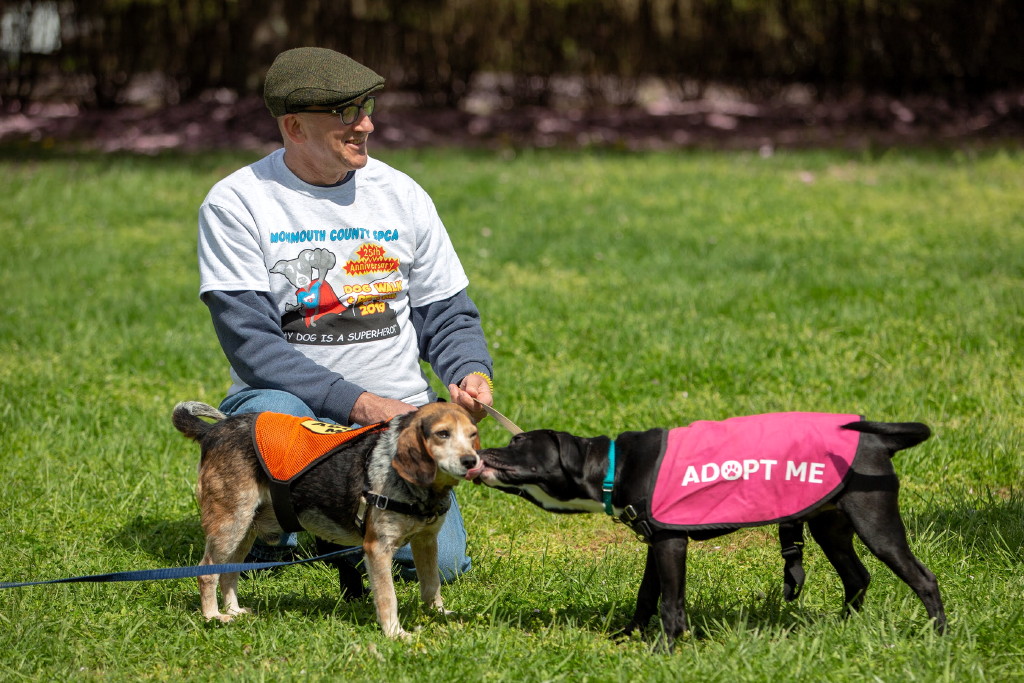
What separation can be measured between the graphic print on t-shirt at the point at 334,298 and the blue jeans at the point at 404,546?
25 centimetres

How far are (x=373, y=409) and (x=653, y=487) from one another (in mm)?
1268

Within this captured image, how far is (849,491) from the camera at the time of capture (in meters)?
3.36

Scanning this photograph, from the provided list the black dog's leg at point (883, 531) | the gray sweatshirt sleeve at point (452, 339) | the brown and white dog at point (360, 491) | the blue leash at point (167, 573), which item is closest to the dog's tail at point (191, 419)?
the brown and white dog at point (360, 491)

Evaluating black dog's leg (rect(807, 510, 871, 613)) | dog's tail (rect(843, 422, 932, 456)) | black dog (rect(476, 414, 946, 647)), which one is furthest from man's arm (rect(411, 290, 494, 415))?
dog's tail (rect(843, 422, 932, 456))

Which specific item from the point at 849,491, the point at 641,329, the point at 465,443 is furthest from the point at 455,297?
the point at 641,329

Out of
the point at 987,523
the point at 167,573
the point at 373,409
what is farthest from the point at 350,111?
the point at 987,523

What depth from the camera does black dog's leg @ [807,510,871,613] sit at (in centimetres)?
367

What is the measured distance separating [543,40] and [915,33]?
6050 millimetres

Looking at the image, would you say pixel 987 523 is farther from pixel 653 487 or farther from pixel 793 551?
pixel 653 487

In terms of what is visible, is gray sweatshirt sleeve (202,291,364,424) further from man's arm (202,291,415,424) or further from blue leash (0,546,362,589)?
blue leash (0,546,362,589)

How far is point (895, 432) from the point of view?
3.36 m

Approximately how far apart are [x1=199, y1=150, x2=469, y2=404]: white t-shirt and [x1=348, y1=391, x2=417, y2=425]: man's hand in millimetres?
234

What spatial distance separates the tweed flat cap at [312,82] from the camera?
4.10 meters

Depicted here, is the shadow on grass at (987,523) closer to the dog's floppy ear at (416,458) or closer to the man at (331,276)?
the man at (331,276)
